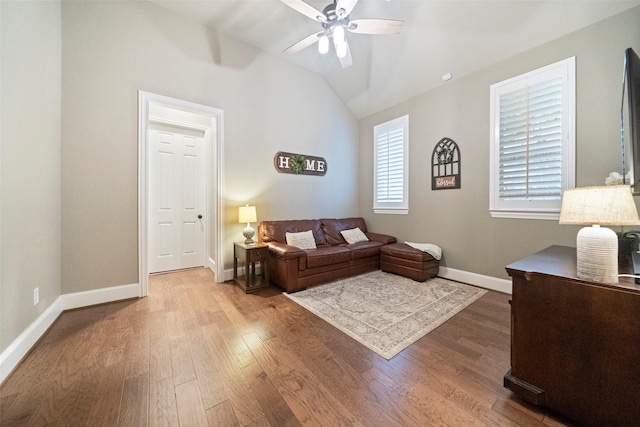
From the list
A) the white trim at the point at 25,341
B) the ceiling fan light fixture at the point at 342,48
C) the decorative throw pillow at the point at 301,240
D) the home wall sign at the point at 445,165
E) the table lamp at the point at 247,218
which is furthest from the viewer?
the decorative throw pillow at the point at 301,240

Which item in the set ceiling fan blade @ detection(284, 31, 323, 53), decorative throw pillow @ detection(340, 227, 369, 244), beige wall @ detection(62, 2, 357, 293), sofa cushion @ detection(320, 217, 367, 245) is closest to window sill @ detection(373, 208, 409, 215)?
sofa cushion @ detection(320, 217, 367, 245)

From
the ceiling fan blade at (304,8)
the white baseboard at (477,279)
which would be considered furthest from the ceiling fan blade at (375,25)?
the white baseboard at (477,279)

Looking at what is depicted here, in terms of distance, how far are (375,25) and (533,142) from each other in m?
2.27

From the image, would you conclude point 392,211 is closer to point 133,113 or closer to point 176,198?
point 176,198

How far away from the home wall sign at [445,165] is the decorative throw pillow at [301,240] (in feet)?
7.01

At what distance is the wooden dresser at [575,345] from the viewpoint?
3.39ft

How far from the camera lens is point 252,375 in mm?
1534

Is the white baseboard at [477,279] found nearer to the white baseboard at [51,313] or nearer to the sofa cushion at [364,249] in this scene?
the sofa cushion at [364,249]

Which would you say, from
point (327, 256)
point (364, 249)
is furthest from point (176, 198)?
point (364, 249)

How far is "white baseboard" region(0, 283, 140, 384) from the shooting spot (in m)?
1.53

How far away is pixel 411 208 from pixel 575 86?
7.58 ft

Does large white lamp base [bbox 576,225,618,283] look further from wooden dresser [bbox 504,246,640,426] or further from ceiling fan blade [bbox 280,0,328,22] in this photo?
ceiling fan blade [bbox 280,0,328,22]

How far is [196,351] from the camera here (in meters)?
1.79

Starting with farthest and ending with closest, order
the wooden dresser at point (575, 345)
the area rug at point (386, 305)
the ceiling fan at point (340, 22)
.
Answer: the ceiling fan at point (340, 22)
the area rug at point (386, 305)
the wooden dresser at point (575, 345)
